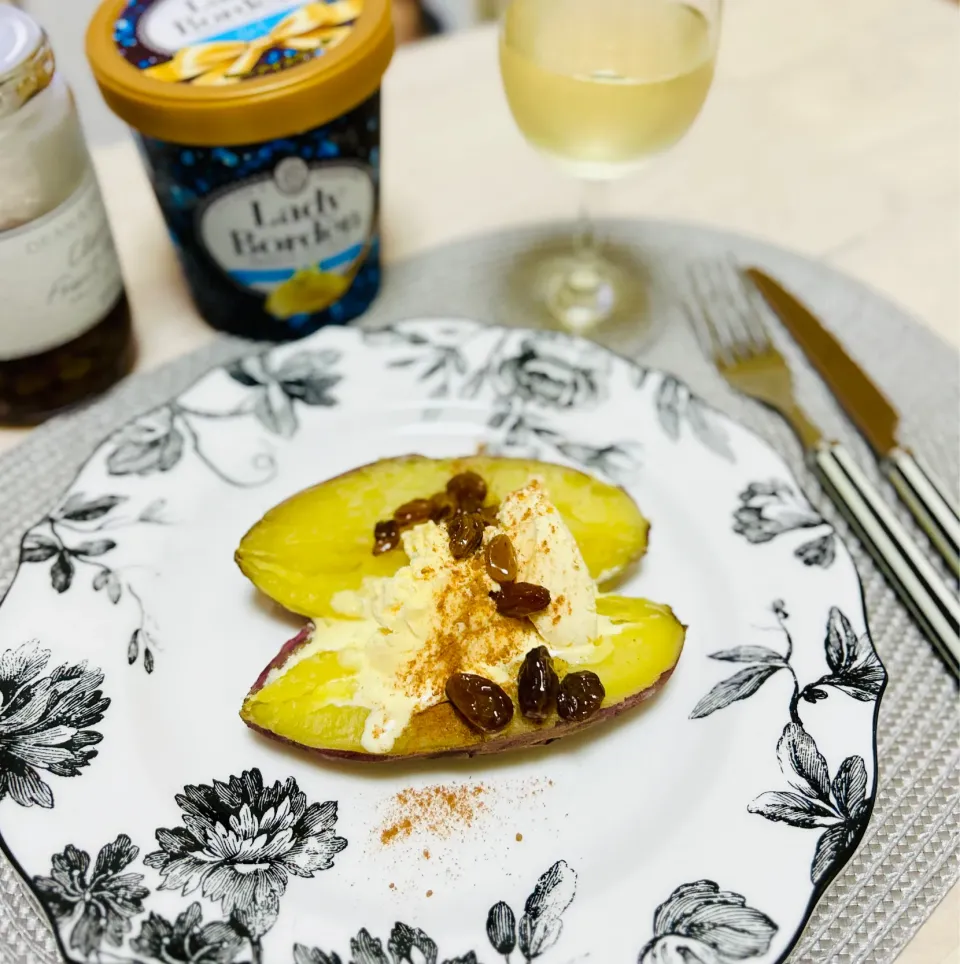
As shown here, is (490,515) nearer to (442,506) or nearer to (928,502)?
(442,506)

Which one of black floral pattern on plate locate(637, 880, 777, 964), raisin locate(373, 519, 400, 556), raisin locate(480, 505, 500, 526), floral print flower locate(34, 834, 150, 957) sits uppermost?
raisin locate(480, 505, 500, 526)

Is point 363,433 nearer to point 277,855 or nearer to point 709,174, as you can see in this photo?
point 277,855

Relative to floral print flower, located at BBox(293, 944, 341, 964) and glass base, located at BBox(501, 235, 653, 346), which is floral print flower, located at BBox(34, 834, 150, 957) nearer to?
floral print flower, located at BBox(293, 944, 341, 964)

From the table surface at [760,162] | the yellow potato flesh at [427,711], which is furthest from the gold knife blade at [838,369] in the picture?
the yellow potato flesh at [427,711]

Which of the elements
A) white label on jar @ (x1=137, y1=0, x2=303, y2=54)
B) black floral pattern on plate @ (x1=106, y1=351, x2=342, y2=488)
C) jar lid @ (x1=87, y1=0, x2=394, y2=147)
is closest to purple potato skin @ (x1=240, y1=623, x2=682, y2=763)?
black floral pattern on plate @ (x1=106, y1=351, x2=342, y2=488)

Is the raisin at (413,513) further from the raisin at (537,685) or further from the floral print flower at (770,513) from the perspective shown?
the floral print flower at (770,513)

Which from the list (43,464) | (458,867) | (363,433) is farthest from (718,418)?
(43,464)

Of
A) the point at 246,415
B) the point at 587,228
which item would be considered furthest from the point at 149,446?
the point at 587,228
